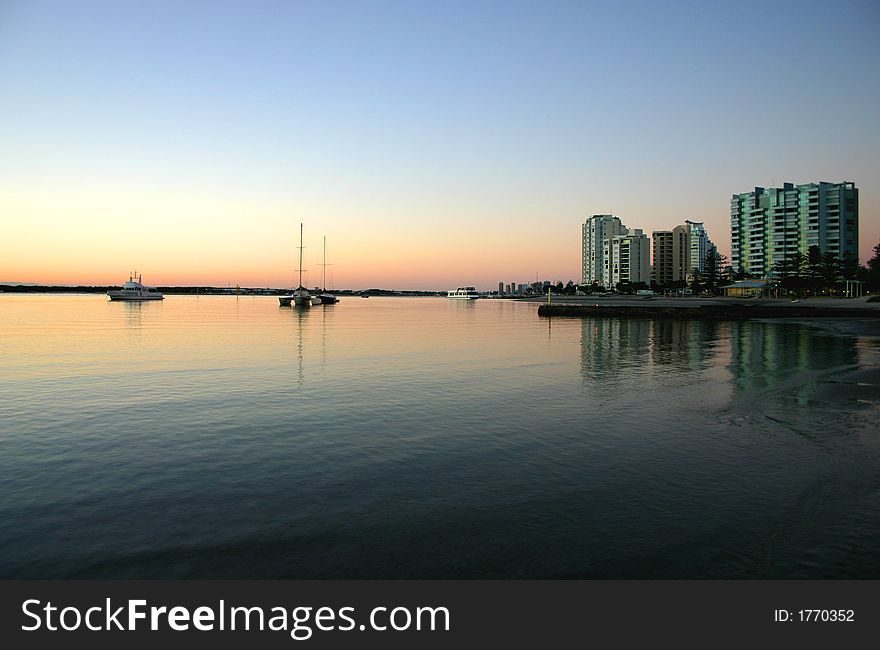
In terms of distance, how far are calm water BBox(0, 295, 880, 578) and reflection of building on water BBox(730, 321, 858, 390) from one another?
94 cm

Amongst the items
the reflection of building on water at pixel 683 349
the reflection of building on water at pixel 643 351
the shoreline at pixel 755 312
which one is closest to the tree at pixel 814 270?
the shoreline at pixel 755 312

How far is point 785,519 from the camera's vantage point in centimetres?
941

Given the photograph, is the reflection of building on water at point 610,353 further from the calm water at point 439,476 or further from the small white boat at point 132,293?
the small white boat at point 132,293

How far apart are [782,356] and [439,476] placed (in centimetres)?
3319

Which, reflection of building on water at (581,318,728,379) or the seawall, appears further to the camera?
the seawall

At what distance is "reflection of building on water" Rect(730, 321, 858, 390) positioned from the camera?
88.7 feet

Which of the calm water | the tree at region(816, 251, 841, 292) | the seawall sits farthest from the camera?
the tree at region(816, 251, 841, 292)

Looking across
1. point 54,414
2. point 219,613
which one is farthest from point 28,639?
point 54,414

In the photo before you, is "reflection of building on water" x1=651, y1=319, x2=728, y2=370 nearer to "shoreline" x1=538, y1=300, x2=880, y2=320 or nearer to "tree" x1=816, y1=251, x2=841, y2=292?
"shoreline" x1=538, y1=300, x2=880, y2=320

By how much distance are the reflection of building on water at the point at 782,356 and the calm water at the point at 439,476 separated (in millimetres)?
938

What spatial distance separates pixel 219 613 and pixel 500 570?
376cm

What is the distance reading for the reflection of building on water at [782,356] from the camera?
27031 millimetres

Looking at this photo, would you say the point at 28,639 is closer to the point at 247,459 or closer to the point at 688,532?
the point at 247,459

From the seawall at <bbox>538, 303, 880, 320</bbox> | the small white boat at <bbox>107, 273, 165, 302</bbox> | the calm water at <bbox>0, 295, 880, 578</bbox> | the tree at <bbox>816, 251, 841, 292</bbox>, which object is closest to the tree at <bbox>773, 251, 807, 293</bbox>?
the tree at <bbox>816, 251, 841, 292</bbox>
